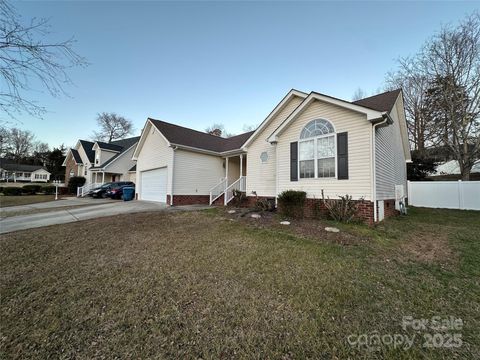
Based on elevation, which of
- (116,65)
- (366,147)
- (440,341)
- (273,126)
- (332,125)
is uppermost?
(116,65)

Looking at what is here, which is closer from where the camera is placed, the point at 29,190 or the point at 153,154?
the point at 153,154

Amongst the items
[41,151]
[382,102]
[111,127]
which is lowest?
[382,102]

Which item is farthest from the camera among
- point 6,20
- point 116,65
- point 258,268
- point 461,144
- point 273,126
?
point 461,144

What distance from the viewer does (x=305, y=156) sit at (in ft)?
28.3

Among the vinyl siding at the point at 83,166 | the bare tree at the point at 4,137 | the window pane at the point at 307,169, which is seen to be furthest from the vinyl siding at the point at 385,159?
the vinyl siding at the point at 83,166

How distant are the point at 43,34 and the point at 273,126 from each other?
9.56m

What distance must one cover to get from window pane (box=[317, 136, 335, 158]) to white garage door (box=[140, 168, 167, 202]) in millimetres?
10084

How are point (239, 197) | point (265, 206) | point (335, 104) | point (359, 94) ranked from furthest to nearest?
point (359, 94)
point (239, 197)
point (265, 206)
point (335, 104)

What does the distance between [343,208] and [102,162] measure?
2853 cm

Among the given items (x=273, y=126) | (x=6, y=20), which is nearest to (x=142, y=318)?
(x=6, y=20)

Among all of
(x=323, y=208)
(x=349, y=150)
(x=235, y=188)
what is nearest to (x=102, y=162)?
(x=235, y=188)

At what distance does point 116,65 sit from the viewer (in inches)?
405

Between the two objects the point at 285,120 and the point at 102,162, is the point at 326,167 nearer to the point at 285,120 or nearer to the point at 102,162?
the point at 285,120

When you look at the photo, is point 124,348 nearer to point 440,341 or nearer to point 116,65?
point 440,341
